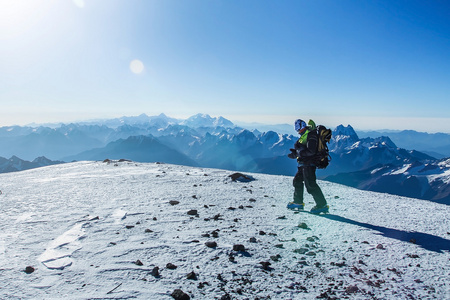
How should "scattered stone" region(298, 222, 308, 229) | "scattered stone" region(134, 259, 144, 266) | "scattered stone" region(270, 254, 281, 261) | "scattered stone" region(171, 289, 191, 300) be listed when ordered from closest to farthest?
"scattered stone" region(171, 289, 191, 300), "scattered stone" region(134, 259, 144, 266), "scattered stone" region(270, 254, 281, 261), "scattered stone" region(298, 222, 308, 229)

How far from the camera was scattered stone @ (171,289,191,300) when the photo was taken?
155 inches

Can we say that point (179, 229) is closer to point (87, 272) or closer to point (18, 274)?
point (87, 272)

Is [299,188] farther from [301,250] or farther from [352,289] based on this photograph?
[352,289]

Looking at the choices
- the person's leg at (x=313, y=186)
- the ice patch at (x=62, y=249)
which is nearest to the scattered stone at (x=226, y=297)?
the ice patch at (x=62, y=249)

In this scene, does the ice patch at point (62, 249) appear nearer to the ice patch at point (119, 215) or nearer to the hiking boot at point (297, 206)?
the ice patch at point (119, 215)

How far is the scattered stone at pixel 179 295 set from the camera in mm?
3932

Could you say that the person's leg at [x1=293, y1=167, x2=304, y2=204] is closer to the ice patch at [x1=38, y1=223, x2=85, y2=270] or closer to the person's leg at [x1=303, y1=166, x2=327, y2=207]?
the person's leg at [x1=303, y1=166, x2=327, y2=207]

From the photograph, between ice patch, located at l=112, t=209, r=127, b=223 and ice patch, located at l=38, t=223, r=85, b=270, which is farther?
ice patch, located at l=112, t=209, r=127, b=223

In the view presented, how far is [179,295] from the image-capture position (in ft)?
13.0

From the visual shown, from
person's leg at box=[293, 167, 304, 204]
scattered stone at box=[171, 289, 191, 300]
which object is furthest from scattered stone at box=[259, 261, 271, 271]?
person's leg at box=[293, 167, 304, 204]

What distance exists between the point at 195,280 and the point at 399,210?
9.06 meters

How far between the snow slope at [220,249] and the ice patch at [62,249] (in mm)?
25

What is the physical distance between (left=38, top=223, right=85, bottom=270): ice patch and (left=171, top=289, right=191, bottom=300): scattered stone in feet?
8.80

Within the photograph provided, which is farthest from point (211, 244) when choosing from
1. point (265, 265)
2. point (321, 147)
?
point (321, 147)
